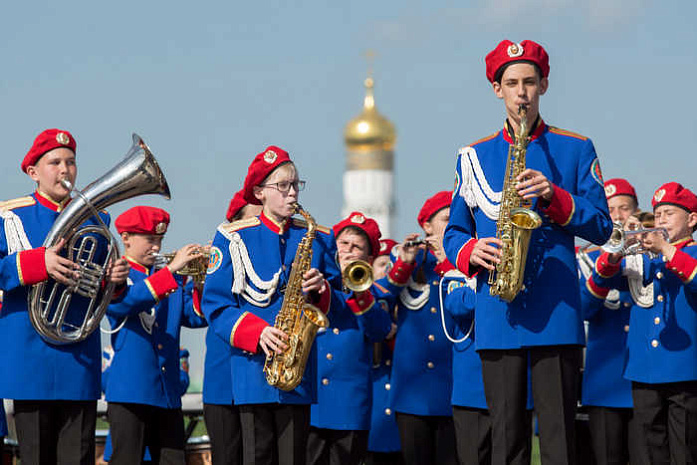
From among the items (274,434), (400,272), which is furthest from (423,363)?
(274,434)

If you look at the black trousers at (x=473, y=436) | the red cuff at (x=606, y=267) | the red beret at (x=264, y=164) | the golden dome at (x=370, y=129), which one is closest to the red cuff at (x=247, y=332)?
the red beret at (x=264, y=164)

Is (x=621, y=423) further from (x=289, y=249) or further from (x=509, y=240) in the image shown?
(x=509, y=240)

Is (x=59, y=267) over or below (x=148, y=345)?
over

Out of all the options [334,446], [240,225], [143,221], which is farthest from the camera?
[143,221]

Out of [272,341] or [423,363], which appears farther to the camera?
[423,363]

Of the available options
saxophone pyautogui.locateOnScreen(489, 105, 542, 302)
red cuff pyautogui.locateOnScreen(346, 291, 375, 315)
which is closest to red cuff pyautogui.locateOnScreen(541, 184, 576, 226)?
saxophone pyautogui.locateOnScreen(489, 105, 542, 302)

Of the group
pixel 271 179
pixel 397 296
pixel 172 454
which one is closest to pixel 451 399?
pixel 397 296

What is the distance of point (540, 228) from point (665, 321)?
2810 millimetres

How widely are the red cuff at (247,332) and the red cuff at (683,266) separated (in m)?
2.81

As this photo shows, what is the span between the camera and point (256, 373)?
5.84 metres

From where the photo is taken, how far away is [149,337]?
777 cm

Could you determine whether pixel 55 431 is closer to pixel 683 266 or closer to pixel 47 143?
pixel 47 143

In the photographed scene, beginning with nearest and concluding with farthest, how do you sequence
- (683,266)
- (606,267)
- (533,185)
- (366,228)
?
(533,185)
(683,266)
(606,267)
(366,228)

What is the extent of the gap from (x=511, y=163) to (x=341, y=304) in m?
2.28
